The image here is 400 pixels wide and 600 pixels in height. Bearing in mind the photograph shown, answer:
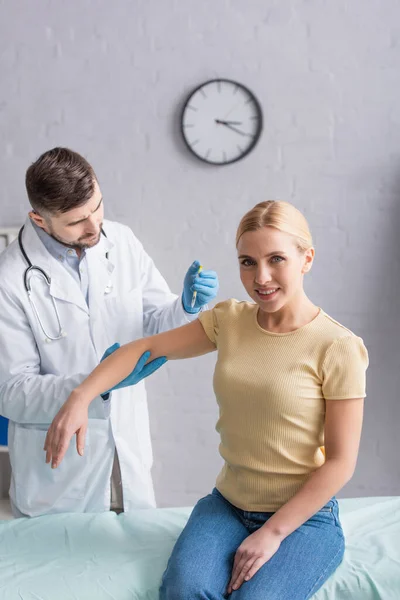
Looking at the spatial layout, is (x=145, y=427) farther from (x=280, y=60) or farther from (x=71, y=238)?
(x=280, y=60)

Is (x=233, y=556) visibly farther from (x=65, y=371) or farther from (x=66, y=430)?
(x=65, y=371)

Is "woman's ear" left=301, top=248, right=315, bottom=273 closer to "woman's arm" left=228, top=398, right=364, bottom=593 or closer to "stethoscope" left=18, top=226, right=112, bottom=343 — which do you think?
"woman's arm" left=228, top=398, right=364, bottom=593

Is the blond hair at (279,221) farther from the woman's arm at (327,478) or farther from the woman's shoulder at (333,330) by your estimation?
the woman's arm at (327,478)

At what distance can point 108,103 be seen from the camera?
257cm

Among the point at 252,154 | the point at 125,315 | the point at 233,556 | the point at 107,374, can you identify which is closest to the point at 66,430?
the point at 107,374

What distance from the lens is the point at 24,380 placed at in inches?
72.3

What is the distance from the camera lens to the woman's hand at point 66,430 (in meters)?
1.45

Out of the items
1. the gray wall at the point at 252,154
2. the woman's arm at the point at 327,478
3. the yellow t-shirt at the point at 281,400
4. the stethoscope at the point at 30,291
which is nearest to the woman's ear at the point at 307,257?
the yellow t-shirt at the point at 281,400

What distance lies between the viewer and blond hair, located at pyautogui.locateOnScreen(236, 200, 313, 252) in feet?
4.69

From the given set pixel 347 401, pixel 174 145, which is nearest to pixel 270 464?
pixel 347 401

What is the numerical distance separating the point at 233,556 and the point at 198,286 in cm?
79

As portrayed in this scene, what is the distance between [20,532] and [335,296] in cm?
145

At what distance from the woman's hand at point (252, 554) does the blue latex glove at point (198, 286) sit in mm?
776

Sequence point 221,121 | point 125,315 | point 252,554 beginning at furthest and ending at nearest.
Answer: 1. point 221,121
2. point 125,315
3. point 252,554
